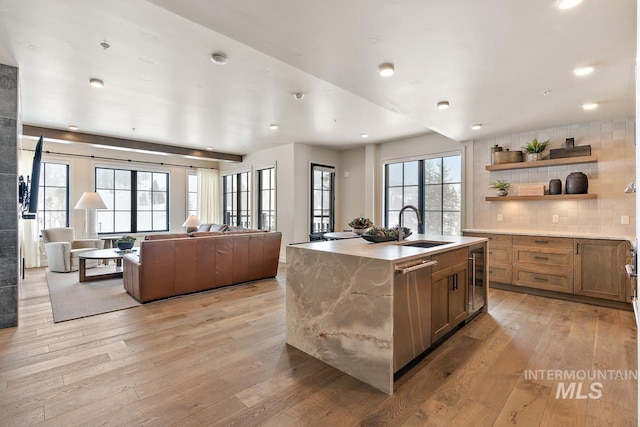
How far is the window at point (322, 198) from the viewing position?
714 cm

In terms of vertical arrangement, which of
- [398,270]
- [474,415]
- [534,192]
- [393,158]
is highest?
[393,158]

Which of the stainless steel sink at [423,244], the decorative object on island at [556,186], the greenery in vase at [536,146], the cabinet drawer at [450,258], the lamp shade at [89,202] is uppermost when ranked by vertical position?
the greenery in vase at [536,146]

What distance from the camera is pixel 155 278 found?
388cm

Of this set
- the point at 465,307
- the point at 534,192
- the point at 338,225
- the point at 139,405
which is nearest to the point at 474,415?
the point at 465,307

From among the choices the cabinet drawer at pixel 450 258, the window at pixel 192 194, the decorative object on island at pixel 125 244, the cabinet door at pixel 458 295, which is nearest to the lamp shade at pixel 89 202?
the decorative object on island at pixel 125 244

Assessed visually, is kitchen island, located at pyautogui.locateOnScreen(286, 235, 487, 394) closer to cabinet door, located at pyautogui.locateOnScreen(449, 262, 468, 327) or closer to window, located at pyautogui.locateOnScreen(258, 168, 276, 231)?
cabinet door, located at pyautogui.locateOnScreen(449, 262, 468, 327)

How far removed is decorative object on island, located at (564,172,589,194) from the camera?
4246 millimetres

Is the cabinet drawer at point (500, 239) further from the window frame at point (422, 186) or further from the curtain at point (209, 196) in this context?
the curtain at point (209, 196)

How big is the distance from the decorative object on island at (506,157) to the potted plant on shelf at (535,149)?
0.56 ft

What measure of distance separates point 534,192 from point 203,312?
16.2ft

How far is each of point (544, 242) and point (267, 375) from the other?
4.09 meters

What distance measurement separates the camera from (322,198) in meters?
7.36

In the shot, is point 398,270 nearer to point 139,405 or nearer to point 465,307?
point 465,307

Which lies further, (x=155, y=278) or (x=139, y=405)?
(x=155, y=278)
